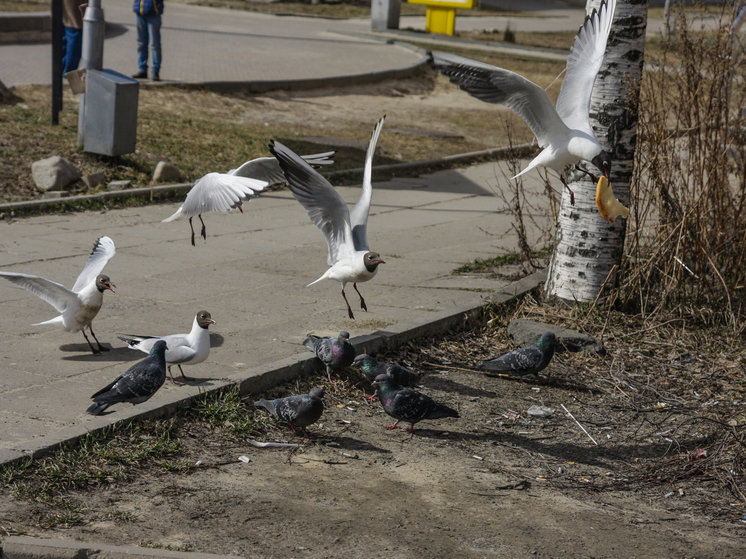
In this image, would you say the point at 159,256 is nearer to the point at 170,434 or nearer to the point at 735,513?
the point at 170,434

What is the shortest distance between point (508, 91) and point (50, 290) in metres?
3.31

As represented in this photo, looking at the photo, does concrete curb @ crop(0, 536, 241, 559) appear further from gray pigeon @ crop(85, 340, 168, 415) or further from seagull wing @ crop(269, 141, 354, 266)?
seagull wing @ crop(269, 141, 354, 266)

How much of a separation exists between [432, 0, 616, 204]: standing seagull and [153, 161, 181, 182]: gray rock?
258 inches

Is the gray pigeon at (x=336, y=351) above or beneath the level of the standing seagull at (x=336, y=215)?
beneath

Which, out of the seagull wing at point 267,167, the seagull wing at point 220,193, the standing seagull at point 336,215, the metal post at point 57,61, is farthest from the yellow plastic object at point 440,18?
the seagull wing at point 220,193

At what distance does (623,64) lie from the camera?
6809 mm

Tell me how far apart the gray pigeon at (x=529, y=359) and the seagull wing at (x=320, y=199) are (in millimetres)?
1331

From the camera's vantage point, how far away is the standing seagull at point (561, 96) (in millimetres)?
5203

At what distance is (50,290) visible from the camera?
19.0 feet

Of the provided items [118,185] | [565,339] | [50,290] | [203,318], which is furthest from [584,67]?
[118,185]

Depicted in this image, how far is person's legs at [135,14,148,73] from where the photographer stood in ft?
51.3

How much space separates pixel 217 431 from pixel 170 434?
28cm

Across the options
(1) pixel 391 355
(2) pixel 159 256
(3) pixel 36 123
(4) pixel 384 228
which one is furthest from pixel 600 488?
(3) pixel 36 123

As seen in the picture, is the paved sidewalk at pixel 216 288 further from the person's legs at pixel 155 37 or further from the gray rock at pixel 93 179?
the person's legs at pixel 155 37
